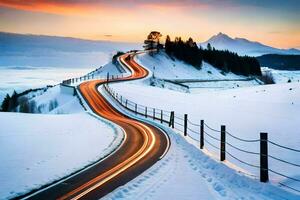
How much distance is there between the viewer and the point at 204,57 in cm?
19200

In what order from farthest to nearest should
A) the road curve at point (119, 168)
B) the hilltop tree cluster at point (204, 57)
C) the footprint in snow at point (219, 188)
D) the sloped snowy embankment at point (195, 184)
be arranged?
the hilltop tree cluster at point (204, 57) → the road curve at point (119, 168) → the footprint in snow at point (219, 188) → the sloped snowy embankment at point (195, 184)

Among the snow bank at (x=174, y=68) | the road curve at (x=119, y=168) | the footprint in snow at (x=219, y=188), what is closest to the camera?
the footprint in snow at (x=219, y=188)

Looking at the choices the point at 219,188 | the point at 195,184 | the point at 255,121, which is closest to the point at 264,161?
the point at 219,188

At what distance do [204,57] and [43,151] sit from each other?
175 meters

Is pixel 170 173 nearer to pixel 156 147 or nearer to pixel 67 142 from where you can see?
pixel 156 147

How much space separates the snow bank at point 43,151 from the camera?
14.9 m

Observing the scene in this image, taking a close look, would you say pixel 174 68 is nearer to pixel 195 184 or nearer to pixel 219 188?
pixel 195 184

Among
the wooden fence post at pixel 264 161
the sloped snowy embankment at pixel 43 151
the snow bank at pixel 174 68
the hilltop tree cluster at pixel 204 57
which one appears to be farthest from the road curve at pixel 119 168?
the hilltop tree cluster at pixel 204 57

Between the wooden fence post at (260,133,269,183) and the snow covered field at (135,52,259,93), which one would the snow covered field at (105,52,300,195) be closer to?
the wooden fence post at (260,133,269,183)

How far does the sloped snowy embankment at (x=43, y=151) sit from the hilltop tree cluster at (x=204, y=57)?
146m

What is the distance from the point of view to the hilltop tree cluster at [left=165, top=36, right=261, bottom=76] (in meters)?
179

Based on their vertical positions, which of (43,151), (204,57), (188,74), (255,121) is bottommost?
(255,121)

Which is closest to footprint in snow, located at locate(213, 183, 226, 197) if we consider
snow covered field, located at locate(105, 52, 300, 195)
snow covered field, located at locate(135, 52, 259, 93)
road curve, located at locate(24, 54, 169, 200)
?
snow covered field, located at locate(105, 52, 300, 195)

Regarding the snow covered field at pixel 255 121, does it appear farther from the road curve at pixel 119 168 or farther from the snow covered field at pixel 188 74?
the snow covered field at pixel 188 74
